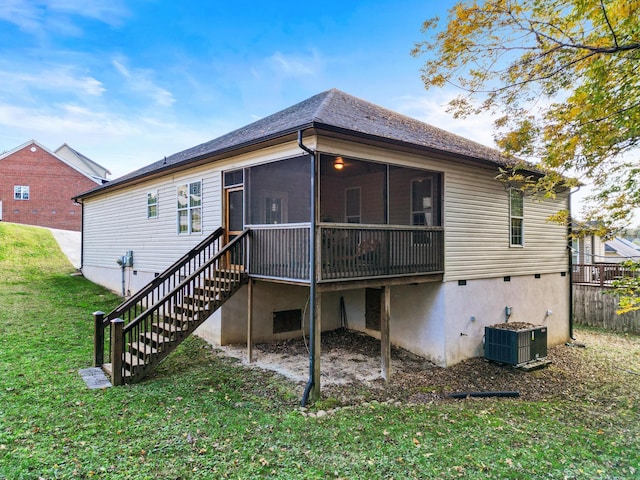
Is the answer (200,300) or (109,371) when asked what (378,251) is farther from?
(109,371)

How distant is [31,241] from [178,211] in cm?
1445

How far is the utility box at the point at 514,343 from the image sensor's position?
30.2 ft

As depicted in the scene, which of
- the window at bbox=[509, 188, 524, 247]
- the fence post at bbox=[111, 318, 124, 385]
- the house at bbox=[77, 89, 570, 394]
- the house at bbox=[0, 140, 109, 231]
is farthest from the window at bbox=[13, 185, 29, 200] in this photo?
the window at bbox=[509, 188, 524, 247]

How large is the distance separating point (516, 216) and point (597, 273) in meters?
8.26

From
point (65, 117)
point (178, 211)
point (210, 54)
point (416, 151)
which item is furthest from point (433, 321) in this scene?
point (65, 117)

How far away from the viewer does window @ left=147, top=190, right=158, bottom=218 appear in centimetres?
1190

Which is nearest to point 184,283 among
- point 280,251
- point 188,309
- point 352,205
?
point 188,309

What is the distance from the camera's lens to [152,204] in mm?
12047

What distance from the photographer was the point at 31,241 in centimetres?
2000

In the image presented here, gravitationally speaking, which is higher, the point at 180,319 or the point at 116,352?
the point at 180,319

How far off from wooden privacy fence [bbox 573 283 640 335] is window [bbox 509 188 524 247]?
5065 mm

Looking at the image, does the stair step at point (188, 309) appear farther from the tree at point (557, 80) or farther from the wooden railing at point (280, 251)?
the tree at point (557, 80)

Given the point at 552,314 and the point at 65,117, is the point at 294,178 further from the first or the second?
the point at 65,117

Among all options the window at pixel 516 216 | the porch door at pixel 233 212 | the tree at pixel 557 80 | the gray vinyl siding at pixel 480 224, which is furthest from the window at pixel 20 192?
the window at pixel 516 216
